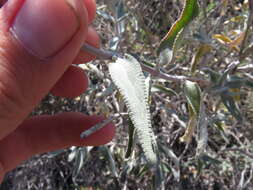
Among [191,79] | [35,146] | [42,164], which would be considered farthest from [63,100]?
[191,79]

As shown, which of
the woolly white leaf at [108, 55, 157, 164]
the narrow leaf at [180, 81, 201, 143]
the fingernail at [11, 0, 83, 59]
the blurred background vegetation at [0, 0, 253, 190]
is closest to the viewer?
the woolly white leaf at [108, 55, 157, 164]

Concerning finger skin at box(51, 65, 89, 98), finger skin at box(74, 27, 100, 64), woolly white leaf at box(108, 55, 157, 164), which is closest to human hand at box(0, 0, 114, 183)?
woolly white leaf at box(108, 55, 157, 164)

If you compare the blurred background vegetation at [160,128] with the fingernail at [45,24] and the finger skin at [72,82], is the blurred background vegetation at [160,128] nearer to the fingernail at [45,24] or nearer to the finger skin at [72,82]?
the finger skin at [72,82]

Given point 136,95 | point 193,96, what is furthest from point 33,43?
point 193,96

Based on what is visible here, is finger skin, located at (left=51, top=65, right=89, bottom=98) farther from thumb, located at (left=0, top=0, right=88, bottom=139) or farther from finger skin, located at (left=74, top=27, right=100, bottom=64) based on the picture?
thumb, located at (left=0, top=0, right=88, bottom=139)

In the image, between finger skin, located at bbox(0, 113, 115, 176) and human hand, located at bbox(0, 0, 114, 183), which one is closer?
human hand, located at bbox(0, 0, 114, 183)

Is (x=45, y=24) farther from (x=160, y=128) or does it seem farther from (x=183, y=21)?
(x=160, y=128)
